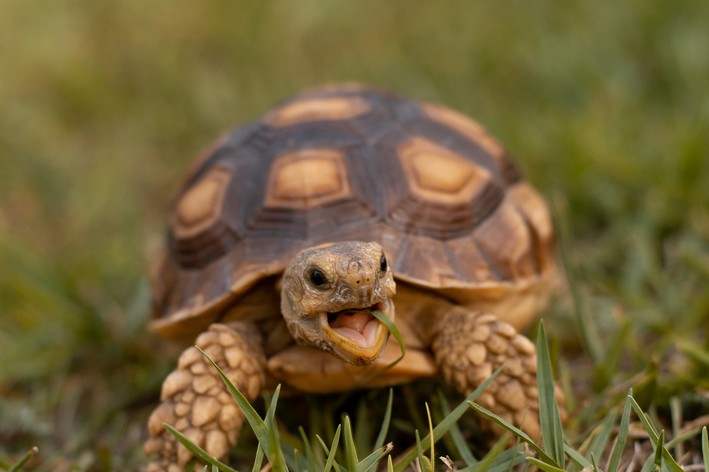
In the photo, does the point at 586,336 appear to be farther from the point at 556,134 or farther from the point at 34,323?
the point at 34,323

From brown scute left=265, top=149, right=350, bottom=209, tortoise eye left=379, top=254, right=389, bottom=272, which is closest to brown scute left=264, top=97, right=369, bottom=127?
brown scute left=265, top=149, right=350, bottom=209

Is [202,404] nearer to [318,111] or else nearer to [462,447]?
[462,447]

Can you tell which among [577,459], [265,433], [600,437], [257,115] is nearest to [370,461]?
[265,433]

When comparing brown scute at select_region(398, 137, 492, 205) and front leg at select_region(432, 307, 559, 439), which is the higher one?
brown scute at select_region(398, 137, 492, 205)

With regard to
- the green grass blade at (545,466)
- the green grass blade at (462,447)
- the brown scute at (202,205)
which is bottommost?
the green grass blade at (462,447)

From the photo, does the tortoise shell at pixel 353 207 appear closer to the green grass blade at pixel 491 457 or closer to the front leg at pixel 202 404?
the front leg at pixel 202 404

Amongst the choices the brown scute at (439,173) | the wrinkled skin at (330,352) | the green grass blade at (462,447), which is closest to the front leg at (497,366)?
the wrinkled skin at (330,352)

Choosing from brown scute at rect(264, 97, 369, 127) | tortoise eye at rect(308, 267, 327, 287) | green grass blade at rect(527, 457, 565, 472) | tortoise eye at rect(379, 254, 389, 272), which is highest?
brown scute at rect(264, 97, 369, 127)

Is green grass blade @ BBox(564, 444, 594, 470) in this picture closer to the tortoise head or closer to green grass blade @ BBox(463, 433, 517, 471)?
green grass blade @ BBox(463, 433, 517, 471)
